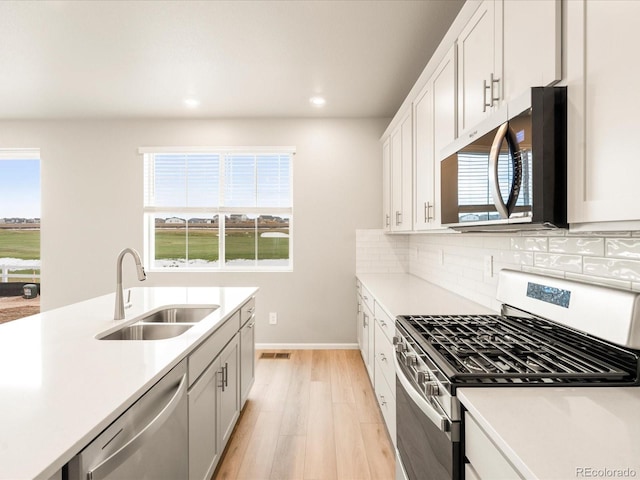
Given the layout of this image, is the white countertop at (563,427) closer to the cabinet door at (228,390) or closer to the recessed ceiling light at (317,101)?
the cabinet door at (228,390)

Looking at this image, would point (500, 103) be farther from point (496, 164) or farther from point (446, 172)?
point (446, 172)

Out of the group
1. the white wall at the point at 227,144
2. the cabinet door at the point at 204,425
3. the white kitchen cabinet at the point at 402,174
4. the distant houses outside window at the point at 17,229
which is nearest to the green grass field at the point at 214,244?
the white wall at the point at 227,144

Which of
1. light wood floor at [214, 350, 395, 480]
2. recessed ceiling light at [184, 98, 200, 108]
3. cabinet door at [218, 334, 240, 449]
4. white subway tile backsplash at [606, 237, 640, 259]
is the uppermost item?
recessed ceiling light at [184, 98, 200, 108]

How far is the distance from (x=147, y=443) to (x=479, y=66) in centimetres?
189

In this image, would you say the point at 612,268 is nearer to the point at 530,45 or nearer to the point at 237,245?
the point at 530,45

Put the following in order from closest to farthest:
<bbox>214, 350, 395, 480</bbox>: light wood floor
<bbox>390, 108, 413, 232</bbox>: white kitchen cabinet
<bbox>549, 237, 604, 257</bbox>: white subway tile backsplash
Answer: <bbox>549, 237, 604, 257</bbox>: white subway tile backsplash, <bbox>214, 350, 395, 480</bbox>: light wood floor, <bbox>390, 108, 413, 232</bbox>: white kitchen cabinet

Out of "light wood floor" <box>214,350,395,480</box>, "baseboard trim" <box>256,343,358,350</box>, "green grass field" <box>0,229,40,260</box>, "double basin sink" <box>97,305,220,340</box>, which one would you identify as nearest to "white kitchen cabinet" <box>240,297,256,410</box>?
"light wood floor" <box>214,350,395,480</box>

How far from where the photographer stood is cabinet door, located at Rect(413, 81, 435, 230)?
7.56ft

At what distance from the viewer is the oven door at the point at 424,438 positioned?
3.27 feet

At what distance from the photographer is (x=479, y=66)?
5.21ft

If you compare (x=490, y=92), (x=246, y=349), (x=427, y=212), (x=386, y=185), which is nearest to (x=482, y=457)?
(x=490, y=92)

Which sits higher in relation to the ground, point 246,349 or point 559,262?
point 559,262

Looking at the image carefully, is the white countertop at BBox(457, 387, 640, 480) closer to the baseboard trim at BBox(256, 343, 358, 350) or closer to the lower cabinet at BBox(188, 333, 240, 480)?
the lower cabinet at BBox(188, 333, 240, 480)

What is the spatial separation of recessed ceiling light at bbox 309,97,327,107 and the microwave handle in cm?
265
